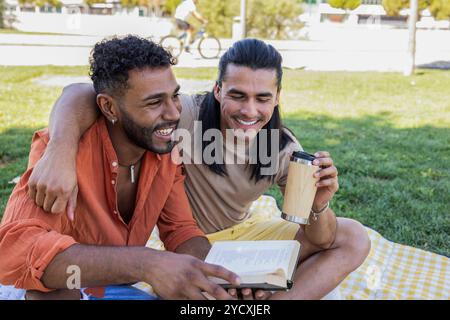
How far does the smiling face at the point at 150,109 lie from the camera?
2486mm

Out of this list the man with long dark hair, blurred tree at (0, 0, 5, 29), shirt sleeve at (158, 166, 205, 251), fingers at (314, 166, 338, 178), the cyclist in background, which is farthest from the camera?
blurred tree at (0, 0, 5, 29)

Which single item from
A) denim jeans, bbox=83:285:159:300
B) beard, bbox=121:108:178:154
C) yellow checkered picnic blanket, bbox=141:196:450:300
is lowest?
yellow checkered picnic blanket, bbox=141:196:450:300

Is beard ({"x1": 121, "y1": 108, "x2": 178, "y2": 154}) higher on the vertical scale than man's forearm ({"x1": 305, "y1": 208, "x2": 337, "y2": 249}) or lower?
higher

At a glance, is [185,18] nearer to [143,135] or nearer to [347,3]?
[347,3]

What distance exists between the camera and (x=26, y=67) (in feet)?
40.2

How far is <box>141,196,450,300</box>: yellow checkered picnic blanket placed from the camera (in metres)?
3.66

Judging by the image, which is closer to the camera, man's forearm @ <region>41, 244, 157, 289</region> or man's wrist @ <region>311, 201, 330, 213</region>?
man's forearm @ <region>41, 244, 157, 289</region>

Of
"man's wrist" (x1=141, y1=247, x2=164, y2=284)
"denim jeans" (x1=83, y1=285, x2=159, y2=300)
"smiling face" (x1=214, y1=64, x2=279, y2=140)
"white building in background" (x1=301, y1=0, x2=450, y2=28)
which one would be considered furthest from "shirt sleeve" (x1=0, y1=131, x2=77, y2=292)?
"white building in background" (x1=301, y1=0, x2=450, y2=28)

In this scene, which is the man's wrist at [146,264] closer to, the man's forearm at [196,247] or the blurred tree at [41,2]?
the man's forearm at [196,247]

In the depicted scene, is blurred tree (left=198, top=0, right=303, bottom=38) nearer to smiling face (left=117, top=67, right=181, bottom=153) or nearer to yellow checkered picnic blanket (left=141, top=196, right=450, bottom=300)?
yellow checkered picnic blanket (left=141, top=196, right=450, bottom=300)

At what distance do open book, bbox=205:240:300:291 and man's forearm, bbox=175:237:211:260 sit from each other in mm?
165

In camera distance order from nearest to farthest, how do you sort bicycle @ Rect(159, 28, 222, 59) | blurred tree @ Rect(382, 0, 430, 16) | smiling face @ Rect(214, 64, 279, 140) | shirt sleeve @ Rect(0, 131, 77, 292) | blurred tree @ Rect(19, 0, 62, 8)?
shirt sleeve @ Rect(0, 131, 77, 292) → smiling face @ Rect(214, 64, 279, 140) → bicycle @ Rect(159, 28, 222, 59) → blurred tree @ Rect(382, 0, 430, 16) → blurred tree @ Rect(19, 0, 62, 8)

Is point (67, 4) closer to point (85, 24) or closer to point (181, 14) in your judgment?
point (85, 24)

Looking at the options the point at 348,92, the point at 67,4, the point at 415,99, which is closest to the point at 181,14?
the point at 348,92
